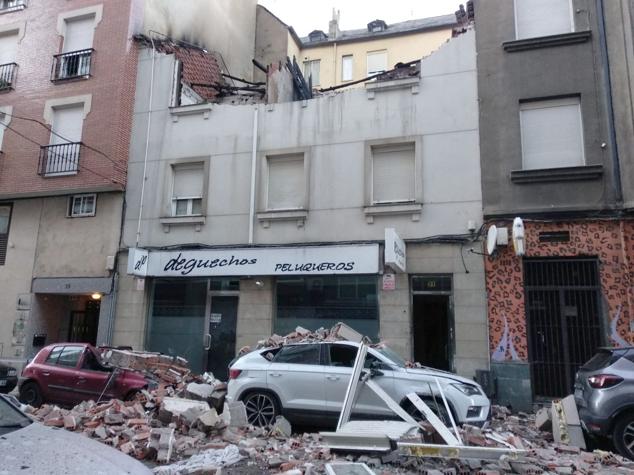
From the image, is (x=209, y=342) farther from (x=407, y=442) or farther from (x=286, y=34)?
(x=286, y=34)

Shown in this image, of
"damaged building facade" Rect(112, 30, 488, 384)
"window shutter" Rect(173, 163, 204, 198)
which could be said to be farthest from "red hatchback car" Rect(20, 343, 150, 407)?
"window shutter" Rect(173, 163, 204, 198)

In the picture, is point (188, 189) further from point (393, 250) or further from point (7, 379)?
point (393, 250)

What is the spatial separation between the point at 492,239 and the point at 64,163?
12200mm

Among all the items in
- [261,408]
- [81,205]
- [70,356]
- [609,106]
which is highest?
[609,106]

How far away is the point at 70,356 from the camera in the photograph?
10445mm

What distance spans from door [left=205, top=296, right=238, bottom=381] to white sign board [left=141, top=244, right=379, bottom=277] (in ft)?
2.99

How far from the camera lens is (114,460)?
3.55m

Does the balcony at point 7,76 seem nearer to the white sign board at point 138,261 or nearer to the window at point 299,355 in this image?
the white sign board at point 138,261

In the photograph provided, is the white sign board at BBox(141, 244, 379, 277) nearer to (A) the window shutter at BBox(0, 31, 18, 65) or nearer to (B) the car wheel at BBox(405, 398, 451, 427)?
(B) the car wheel at BBox(405, 398, 451, 427)

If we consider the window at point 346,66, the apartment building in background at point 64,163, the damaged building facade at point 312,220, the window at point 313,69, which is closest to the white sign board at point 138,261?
the damaged building facade at point 312,220

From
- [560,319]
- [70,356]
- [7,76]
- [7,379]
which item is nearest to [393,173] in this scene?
[560,319]

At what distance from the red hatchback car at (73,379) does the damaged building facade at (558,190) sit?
7759 millimetres

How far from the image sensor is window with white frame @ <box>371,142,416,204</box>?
41.0ft

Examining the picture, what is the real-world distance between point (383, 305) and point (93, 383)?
6.38 meters
